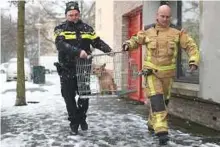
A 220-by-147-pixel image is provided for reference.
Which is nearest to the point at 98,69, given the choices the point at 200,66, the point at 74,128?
the point at 74,128

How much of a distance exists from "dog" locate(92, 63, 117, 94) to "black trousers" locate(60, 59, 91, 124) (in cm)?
17

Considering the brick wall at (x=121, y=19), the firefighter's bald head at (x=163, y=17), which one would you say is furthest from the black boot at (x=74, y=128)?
the brick wall at (x=121, y=19)

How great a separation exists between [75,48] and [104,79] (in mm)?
686

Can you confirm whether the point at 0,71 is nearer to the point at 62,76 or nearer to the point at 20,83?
the point at 20,83

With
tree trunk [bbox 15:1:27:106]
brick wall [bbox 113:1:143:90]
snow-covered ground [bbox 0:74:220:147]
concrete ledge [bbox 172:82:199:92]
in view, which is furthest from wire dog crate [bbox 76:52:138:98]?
tree trunk [bbox 15:1:27:106]

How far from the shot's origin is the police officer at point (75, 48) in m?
7.65

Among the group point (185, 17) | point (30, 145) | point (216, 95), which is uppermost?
point (185, 17)

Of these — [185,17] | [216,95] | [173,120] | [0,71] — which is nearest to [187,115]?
[173,120]

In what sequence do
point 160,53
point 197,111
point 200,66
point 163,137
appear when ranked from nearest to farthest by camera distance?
point 163,137 → point 160,53 → point 200,66 → point 197,111

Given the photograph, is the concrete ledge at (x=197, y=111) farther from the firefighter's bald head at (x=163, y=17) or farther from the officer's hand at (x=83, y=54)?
the officer's hand at (x=83, y=54)

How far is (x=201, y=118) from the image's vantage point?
8688 mm

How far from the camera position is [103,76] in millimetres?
7668

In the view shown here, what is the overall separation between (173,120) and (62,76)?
273 cm

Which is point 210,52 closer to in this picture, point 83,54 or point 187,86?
point 187,86
